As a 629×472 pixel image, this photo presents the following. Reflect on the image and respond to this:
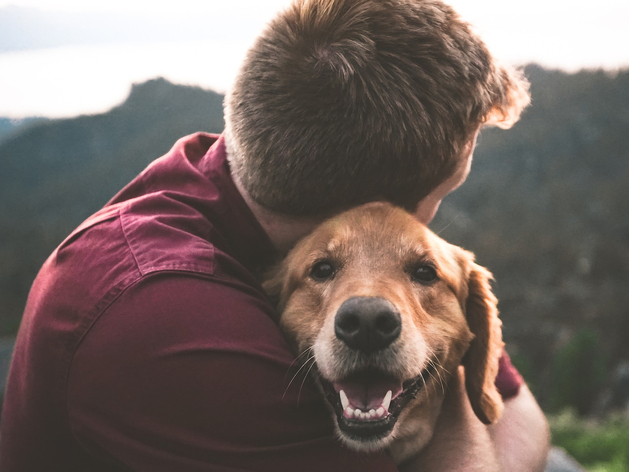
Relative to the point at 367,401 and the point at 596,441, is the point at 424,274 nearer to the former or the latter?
the point at 367,401

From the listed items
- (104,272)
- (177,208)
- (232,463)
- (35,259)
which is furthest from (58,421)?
(35,259)

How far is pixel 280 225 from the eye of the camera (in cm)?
267

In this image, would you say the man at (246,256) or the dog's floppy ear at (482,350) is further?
the dog's floppy ear at (482,350)

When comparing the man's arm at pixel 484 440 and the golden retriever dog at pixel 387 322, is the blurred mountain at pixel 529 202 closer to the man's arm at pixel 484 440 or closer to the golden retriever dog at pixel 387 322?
the golden retriever dog at pixel 387 322

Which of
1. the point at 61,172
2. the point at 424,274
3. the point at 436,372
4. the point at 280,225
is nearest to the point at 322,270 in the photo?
the point at 280,225

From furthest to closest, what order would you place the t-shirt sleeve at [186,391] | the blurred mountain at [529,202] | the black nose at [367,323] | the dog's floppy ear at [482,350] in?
the blurred mountain at [529,202] → the dog's floppy ear at [482,350] → the black nose at [367,323] → the t-shirt sleeve at [186,391]

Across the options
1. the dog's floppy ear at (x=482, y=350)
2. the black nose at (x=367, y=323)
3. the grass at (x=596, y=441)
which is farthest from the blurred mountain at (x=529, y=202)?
the black nose at (x=367, y=323)

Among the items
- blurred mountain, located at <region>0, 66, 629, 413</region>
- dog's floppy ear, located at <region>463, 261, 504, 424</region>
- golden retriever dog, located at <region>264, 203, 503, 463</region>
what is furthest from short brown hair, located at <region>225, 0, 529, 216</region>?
blurred mountain, located at <region>0, 66, 629, 413</region>

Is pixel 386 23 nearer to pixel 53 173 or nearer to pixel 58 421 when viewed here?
pixel 58 421

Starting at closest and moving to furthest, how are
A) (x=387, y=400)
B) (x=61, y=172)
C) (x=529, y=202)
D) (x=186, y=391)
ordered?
1. (x=186, y=391)
2. (x=387, y=400)
3. (x=61, y=172)
4. (x=529, y=202)

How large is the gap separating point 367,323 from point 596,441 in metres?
11.9

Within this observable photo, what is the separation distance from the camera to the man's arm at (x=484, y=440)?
2480mm

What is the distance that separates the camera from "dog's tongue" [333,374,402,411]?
2.21 m

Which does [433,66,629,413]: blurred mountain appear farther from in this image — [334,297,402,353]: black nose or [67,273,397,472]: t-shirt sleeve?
[67,273,397,472]: t-shirt sleeve
